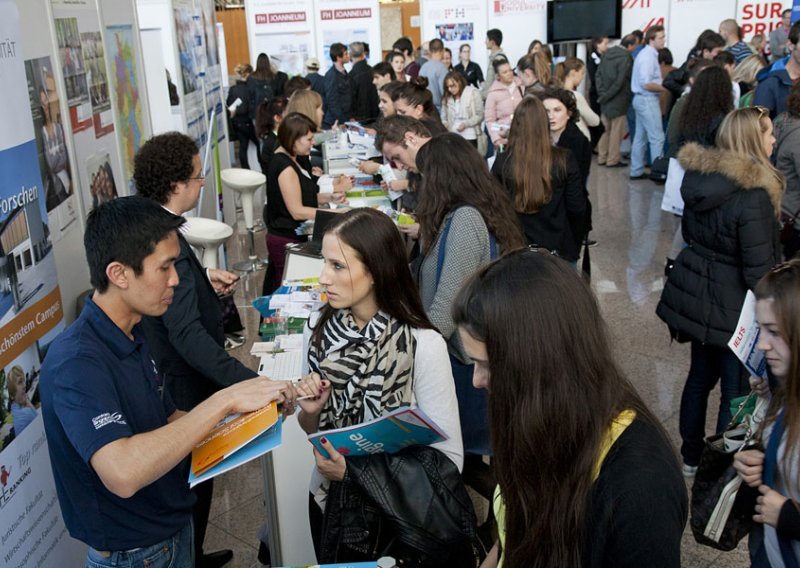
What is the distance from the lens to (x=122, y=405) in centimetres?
189

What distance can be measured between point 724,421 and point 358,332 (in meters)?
2.23

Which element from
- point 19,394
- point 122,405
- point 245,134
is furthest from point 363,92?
point 122,405

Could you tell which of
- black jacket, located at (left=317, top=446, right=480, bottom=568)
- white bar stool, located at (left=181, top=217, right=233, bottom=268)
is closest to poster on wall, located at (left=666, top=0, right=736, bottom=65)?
white bar stool, located at (left=181, top=217, right=233, bottom=268)

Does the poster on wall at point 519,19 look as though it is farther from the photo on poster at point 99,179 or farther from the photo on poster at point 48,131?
the photo on poster at point 48,131

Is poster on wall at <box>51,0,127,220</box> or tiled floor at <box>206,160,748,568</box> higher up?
poster on wall at <box>51,0,127,220</box>

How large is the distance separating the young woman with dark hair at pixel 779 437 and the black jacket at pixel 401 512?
2.44ft

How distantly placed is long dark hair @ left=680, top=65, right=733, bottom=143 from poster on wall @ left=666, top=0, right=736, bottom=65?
25.1 feet

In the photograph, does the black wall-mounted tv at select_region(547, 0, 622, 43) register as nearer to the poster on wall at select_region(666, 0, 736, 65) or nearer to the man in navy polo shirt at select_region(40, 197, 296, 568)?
the poster on wall at select_region(666, 0, 736, 65)

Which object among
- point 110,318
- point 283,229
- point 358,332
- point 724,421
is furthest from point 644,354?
point 110,318

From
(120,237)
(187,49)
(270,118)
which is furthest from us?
(270,118)

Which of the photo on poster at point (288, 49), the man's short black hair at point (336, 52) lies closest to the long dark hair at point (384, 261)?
the man's short black hair at point (336, 52)

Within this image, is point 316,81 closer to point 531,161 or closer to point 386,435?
point 531,161

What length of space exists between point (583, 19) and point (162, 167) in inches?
439

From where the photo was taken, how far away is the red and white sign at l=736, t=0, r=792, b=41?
38.0ft
